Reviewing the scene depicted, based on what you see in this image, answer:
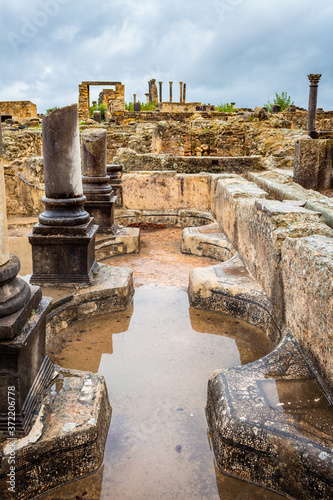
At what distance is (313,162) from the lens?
657cm

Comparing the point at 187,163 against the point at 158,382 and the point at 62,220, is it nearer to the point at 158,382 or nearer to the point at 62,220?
the point at 62,220

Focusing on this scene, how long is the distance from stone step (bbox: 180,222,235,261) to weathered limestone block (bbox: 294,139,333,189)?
1791 mm

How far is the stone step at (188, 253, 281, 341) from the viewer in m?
Answer: 3.52

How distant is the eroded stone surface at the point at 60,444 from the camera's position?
182 centimetres

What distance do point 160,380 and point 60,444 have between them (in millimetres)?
979

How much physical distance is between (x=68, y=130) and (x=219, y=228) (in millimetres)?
3350

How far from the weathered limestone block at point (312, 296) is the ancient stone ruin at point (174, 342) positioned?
0.05ft

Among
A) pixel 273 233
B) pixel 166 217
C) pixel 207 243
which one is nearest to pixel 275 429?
pixel 273 233

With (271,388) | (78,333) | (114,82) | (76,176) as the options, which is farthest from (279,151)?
(114,82)

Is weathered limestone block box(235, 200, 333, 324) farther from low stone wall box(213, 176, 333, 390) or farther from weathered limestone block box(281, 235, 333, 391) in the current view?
weathered limestone block box(281, 235, 333, 391)

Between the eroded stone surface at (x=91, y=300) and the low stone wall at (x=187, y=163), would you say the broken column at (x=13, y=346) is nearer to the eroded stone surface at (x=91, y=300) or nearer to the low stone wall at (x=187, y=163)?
the eroded stone surface at (x=91, y=300)

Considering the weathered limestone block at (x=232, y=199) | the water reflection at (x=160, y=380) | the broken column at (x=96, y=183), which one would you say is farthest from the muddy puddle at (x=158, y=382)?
the broken column at (x=96, y=183)

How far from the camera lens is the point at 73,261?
3883 mm

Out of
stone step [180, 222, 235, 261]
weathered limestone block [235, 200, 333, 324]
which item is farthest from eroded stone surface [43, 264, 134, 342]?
stone step [180, 222, 235, 261]
